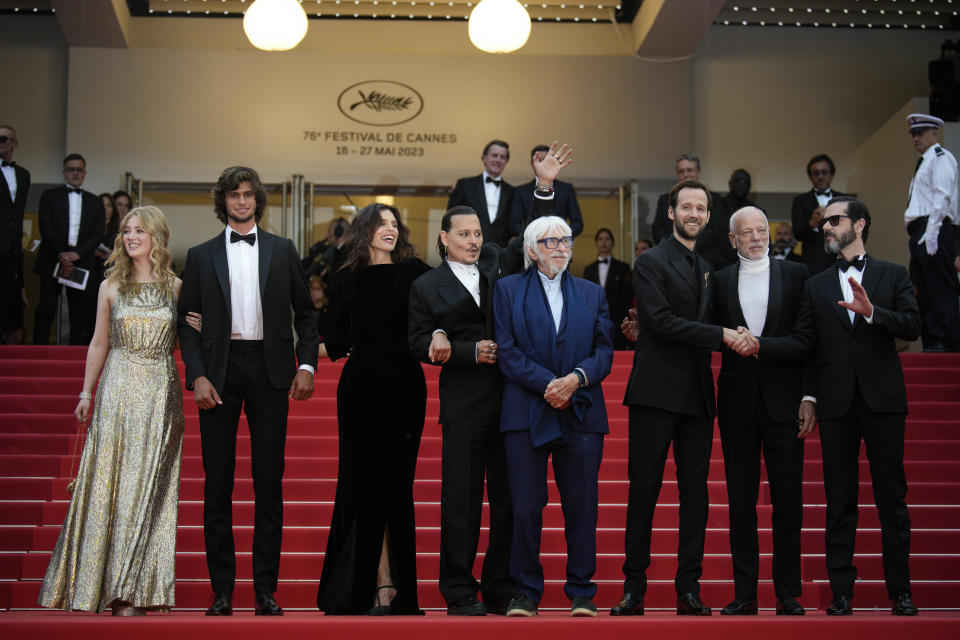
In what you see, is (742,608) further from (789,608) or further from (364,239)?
(364,239)

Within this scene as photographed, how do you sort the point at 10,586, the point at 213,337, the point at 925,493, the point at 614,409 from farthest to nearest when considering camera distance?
the point at 614,409
the point at 925,493
the point at 10,586
the point at 213,337

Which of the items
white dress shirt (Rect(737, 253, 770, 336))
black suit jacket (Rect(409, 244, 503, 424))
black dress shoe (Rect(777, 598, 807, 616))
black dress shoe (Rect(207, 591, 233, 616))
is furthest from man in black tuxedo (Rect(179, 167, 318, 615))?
black dress shoe (Rect(777, 598, 807, 616))

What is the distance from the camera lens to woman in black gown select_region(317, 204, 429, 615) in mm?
4535

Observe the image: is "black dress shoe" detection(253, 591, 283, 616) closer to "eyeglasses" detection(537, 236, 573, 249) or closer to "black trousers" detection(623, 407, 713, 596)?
"black trousers" detection(623, 407, 713, 596)

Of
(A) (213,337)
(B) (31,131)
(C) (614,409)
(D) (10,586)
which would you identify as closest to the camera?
(A) (213,337)

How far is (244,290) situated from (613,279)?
664 cm

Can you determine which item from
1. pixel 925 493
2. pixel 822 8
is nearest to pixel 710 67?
pixel 822 8

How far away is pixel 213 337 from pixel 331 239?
6064mm

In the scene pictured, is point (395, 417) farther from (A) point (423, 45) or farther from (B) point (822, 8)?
(B) point (822, 8)

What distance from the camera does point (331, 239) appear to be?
10.6 metres

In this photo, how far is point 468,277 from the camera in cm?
473

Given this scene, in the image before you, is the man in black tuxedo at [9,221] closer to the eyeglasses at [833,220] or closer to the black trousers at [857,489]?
the eyeglasses at [833,220]

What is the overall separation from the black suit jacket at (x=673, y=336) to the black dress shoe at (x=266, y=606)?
1.67 meters

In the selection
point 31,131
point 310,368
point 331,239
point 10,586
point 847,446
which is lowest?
point 10,586
